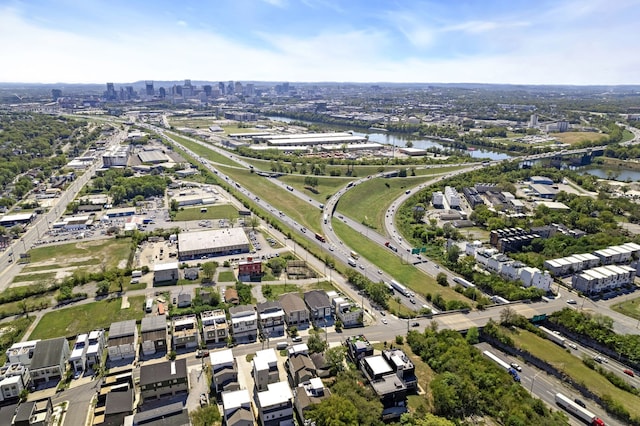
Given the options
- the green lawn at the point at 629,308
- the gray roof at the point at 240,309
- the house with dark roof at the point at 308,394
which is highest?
the gray roof at the point at 240,309

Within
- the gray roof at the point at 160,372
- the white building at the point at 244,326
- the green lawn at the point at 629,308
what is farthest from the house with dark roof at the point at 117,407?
the green lawn at the point at 629,308

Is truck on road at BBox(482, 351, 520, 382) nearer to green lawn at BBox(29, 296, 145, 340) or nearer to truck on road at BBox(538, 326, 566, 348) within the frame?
truck on road at BBox(538, 326, 566, 348)

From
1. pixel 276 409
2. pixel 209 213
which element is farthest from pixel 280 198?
pixel 276 409

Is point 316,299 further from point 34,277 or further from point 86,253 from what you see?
point 86,253

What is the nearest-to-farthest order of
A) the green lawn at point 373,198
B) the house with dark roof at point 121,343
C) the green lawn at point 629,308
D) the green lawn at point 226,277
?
the house with dark roof at point 121,343
the green lawn at point 629,308
the green lawn at point 226,277
the green lawn at point 373,198

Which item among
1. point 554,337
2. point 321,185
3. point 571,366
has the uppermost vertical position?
point 321,185

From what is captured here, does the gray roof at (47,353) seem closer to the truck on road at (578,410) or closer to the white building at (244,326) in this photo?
the white building at (244,326)

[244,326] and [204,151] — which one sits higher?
[204,151]
